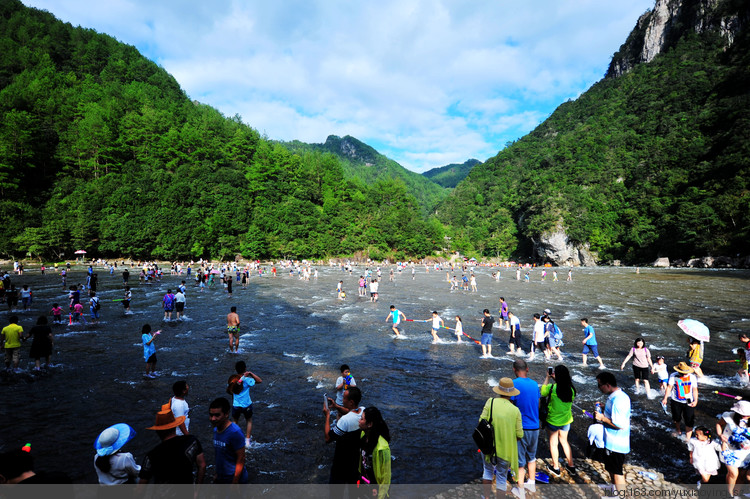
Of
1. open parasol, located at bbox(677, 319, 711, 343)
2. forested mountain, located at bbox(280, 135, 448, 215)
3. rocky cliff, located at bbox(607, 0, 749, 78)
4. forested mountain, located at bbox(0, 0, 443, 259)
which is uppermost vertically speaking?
rocky cliff, located at bbox(607, 0, 749, 78)

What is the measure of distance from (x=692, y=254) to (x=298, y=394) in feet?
241

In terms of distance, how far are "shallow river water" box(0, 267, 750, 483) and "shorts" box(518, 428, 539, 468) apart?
1.15m

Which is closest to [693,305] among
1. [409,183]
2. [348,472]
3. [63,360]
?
[348,472]

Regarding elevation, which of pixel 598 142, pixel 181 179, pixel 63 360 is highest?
pixel 598 142

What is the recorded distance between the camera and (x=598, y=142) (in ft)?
325

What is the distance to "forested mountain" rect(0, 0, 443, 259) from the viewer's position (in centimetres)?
5334

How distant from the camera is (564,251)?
7188cm

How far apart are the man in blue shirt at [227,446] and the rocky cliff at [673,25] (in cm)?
15142

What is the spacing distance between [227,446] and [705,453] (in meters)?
6.44

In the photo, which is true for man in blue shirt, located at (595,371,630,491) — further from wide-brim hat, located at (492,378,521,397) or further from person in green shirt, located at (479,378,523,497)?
person in green shirt, located at (479,378,523,497)

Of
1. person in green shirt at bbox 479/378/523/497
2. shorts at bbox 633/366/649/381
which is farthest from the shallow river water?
person in green shirt at bbox 479/378/523/497

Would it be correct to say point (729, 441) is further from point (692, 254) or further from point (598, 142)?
point (598, 142)

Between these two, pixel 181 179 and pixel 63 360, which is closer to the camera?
pixel 63 360

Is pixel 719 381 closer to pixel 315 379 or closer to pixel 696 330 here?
pixel 696 330
